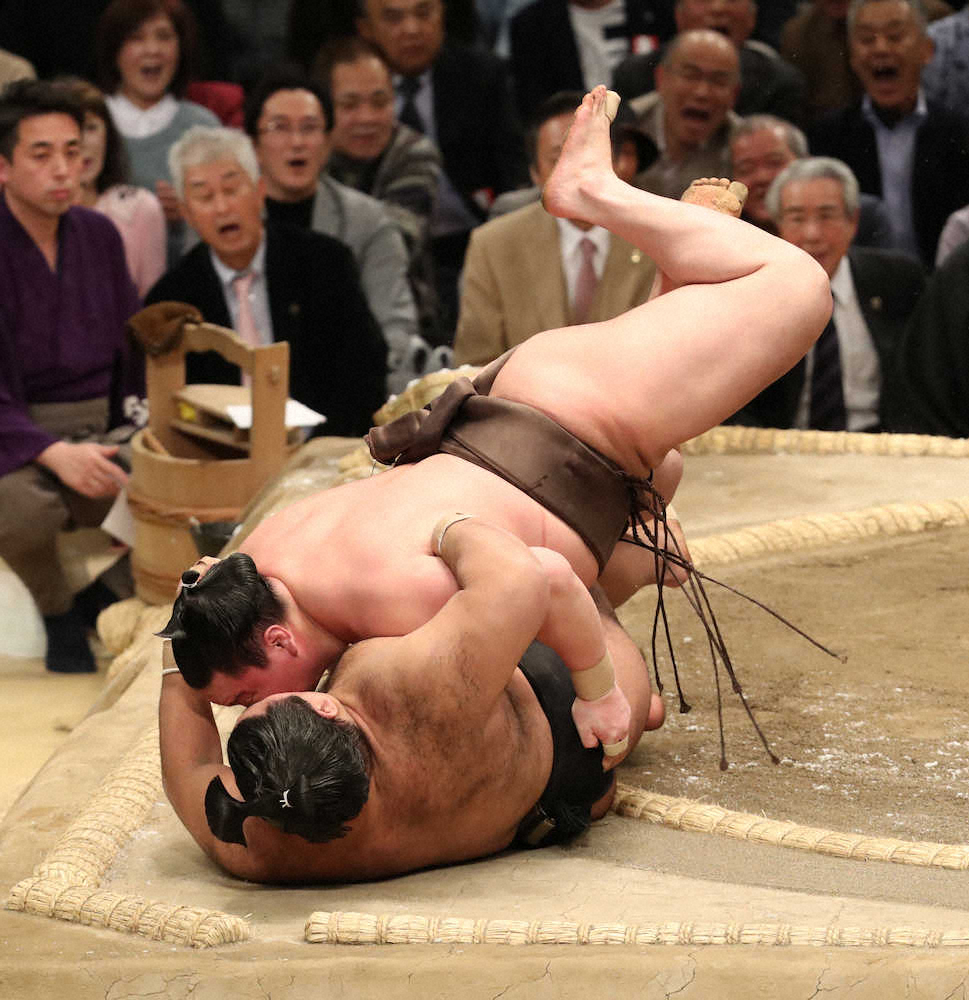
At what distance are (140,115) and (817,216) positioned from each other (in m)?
2.06

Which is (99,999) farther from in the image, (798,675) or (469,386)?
(798,675)

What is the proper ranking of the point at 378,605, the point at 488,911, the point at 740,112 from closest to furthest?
1. the point at 488,911
2. the point at 378,605
3. the point at 740,112

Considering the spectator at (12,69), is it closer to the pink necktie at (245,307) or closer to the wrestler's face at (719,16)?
the pink necktie at (245,307)

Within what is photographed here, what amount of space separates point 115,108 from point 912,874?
365 centimetres

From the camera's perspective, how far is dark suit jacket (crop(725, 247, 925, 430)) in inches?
155

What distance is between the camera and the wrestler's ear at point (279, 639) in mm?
1771

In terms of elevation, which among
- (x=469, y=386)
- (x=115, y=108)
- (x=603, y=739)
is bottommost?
(x=603, y=739)

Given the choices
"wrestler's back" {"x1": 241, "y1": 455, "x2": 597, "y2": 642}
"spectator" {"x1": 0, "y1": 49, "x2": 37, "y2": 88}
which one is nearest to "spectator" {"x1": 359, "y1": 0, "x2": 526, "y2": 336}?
"spectator" {"x1": 0, "y1": 49, "x2": 37, "y2": 88}

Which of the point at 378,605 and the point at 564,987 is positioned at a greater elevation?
the point at 378,605

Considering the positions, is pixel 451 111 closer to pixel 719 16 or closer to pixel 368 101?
pixel 368 101

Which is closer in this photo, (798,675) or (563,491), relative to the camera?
(563,491)

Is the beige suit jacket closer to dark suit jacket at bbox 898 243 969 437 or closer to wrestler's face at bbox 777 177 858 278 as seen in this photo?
wrestler's face at bbox 777 177 858 278

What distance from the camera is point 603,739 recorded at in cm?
186

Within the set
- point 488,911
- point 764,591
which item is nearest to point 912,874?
point 488,911
